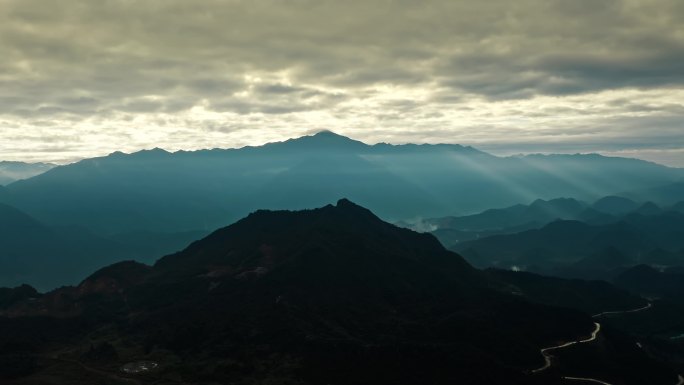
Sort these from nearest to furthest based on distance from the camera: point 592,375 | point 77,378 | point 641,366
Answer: point 77,378, point 592,375, point 641,366

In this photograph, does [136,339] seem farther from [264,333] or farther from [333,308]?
[333,308]

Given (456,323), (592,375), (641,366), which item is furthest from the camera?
(456,323)

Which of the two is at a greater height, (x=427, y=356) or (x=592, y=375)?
(x=427, y=356)

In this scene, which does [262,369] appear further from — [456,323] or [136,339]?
[456,323]

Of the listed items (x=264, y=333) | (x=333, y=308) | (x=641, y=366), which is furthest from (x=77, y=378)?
(x=641, y=366)

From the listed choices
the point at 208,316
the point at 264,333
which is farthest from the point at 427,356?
the point at 208,316

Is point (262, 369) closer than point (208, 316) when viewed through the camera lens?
Yes

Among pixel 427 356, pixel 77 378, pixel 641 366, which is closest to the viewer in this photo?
pixel 77 378

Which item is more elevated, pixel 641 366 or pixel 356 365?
pixel 356 365

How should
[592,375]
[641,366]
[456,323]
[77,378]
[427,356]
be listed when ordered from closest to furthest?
[77,378], [427,356], [592,375], [641,366], [456,323]
